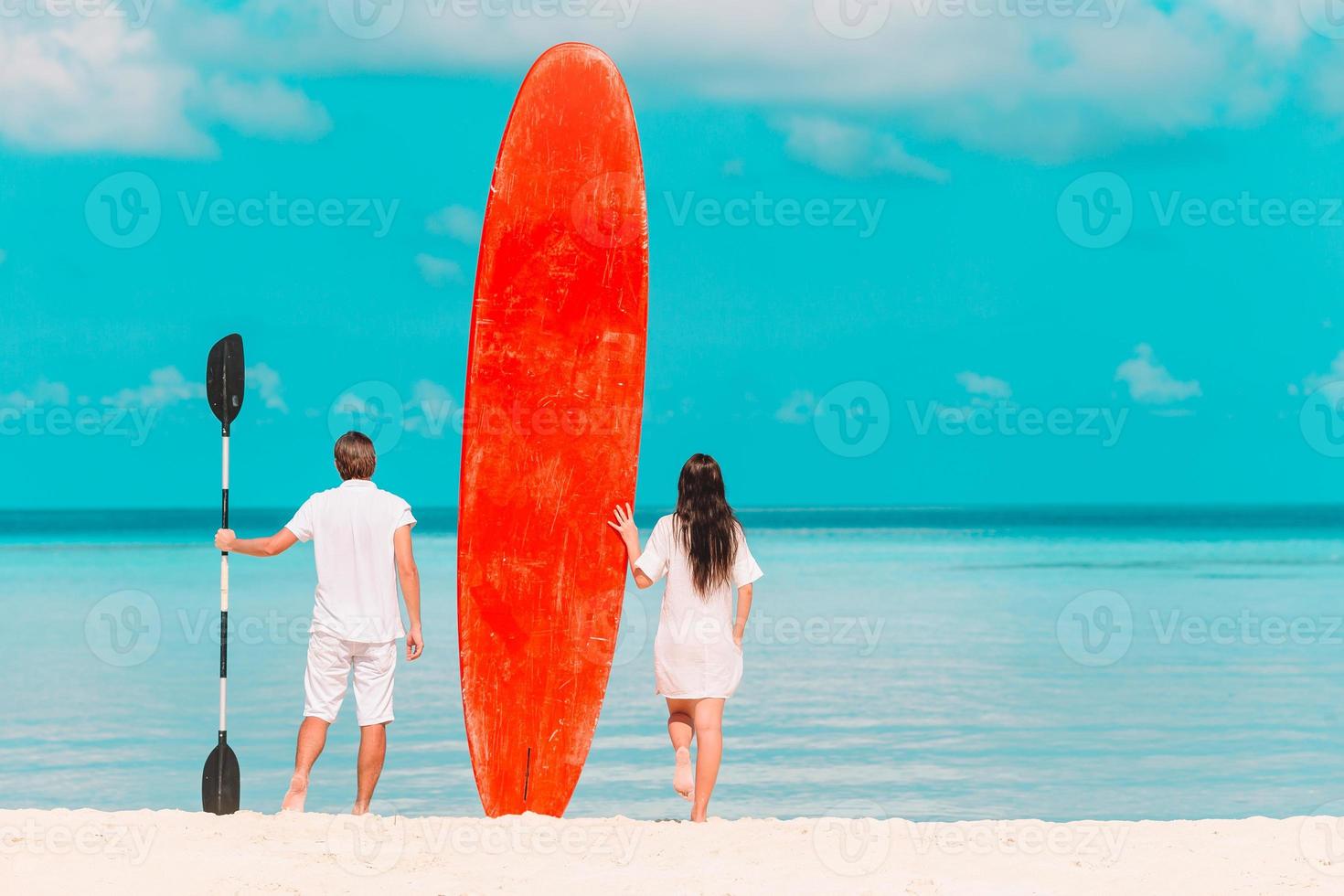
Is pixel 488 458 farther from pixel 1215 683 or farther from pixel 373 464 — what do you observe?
pixel 1215 683

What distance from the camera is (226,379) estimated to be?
15.4ft

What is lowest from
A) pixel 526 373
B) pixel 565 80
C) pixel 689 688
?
pixel 689 688

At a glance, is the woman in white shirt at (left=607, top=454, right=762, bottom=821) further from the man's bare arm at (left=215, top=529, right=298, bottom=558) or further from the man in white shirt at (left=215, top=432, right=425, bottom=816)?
the man's bare arm at (left=215, top=529, right=298, bottom=558)

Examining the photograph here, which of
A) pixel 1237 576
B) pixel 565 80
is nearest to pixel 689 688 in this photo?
pixel 565 80

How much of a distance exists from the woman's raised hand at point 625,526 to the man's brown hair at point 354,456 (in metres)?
1.01

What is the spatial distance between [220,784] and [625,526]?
1.68 meters

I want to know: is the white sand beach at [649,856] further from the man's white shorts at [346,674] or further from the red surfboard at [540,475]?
the red surfboard at [540,475]

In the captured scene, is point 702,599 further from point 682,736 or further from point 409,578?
point 409,578

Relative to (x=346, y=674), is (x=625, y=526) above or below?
above

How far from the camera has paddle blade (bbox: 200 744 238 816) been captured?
14.8 feet

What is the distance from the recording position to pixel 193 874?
3.61m

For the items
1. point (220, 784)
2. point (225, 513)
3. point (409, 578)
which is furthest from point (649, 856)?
point (225, 513)

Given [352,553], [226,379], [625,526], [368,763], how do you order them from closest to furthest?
[352,553] < [368,763] < [226,379] < [625,526]

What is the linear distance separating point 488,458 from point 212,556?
20.7 m
